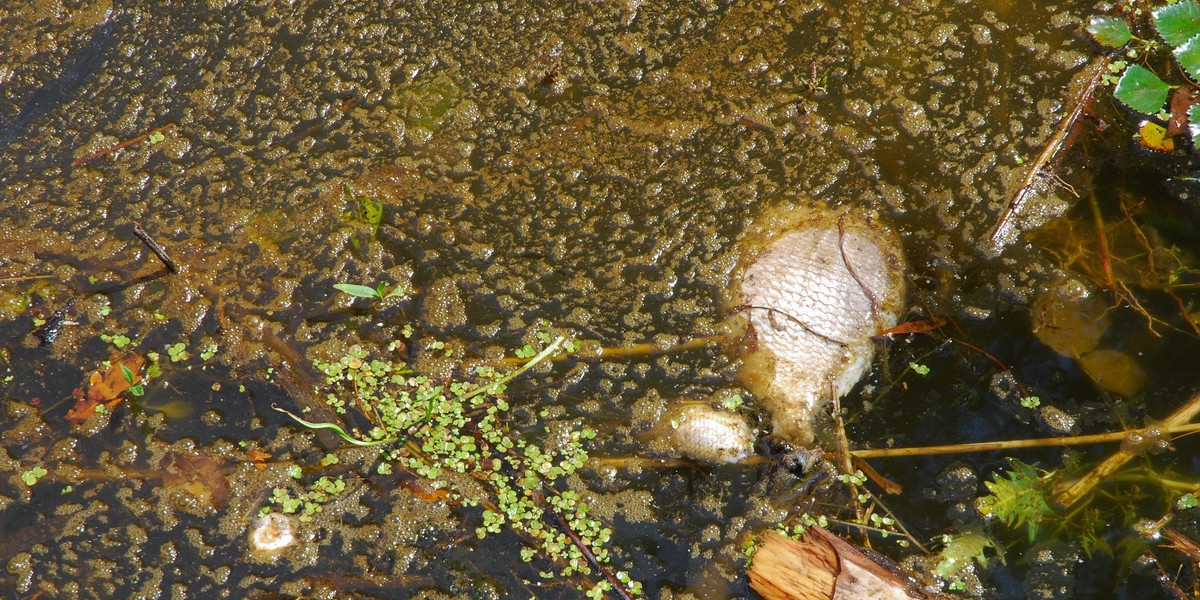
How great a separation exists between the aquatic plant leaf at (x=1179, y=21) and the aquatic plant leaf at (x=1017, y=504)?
1.71 m

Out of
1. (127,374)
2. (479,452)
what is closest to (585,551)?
(479,452)

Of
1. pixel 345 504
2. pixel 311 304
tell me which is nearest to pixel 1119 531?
pixel 345 504

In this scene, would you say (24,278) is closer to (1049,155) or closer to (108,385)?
(108,385)

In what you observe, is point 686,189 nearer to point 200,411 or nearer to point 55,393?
point 200,411

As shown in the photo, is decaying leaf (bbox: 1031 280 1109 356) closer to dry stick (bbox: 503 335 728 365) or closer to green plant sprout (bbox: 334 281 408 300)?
dry stick (bbox: 503 335 728 365)

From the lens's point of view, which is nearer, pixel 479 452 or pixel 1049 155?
pixel 479 452

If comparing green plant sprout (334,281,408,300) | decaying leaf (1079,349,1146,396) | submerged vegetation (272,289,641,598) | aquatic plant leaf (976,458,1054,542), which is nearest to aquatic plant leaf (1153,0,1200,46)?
decaying leaf (1079,349,1146,396)

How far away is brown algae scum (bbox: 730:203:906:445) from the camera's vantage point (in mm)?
2738

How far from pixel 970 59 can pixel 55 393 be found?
3.69 meters

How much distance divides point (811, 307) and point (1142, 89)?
4.88ft

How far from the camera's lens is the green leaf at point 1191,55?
2883 mm

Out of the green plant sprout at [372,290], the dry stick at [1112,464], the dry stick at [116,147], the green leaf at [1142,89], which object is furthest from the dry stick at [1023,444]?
the dry stick at [116,147]

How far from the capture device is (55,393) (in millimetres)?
2912

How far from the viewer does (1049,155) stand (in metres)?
3.02
